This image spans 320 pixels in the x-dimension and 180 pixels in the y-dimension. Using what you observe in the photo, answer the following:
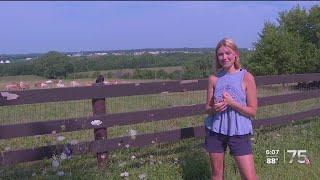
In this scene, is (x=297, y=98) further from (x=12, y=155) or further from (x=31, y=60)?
(x=12, y=155)

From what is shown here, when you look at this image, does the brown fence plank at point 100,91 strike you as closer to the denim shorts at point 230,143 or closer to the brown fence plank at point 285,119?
the brown fence plank at point 285,119

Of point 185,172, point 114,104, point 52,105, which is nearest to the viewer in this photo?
point 185,172

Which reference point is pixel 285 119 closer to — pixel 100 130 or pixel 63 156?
pixel 100 130

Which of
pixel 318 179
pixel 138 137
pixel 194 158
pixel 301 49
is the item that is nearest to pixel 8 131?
pixel 138 137

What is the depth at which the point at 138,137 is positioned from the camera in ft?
22.9

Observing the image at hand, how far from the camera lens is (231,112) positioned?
4.92 meters

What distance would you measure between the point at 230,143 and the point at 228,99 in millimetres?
412

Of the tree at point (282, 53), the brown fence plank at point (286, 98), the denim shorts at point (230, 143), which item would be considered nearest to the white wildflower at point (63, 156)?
the denim shorts at point (230, 143)

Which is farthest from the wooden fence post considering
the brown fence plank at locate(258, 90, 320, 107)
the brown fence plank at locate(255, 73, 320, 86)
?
the brown fence plank at locate(258, 90, 320, 107)

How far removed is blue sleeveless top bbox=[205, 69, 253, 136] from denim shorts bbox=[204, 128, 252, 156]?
0.16 ft

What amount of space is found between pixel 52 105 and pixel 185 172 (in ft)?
8.40

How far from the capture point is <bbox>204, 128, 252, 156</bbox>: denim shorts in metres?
4.93

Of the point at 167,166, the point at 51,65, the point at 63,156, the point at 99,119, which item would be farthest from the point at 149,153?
the point at 51,65

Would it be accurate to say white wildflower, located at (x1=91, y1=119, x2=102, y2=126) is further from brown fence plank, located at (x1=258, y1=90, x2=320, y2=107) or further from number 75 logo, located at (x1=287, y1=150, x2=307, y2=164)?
brown fence plank, located at (x1=258, y1=90, x2=320, y2=107)
